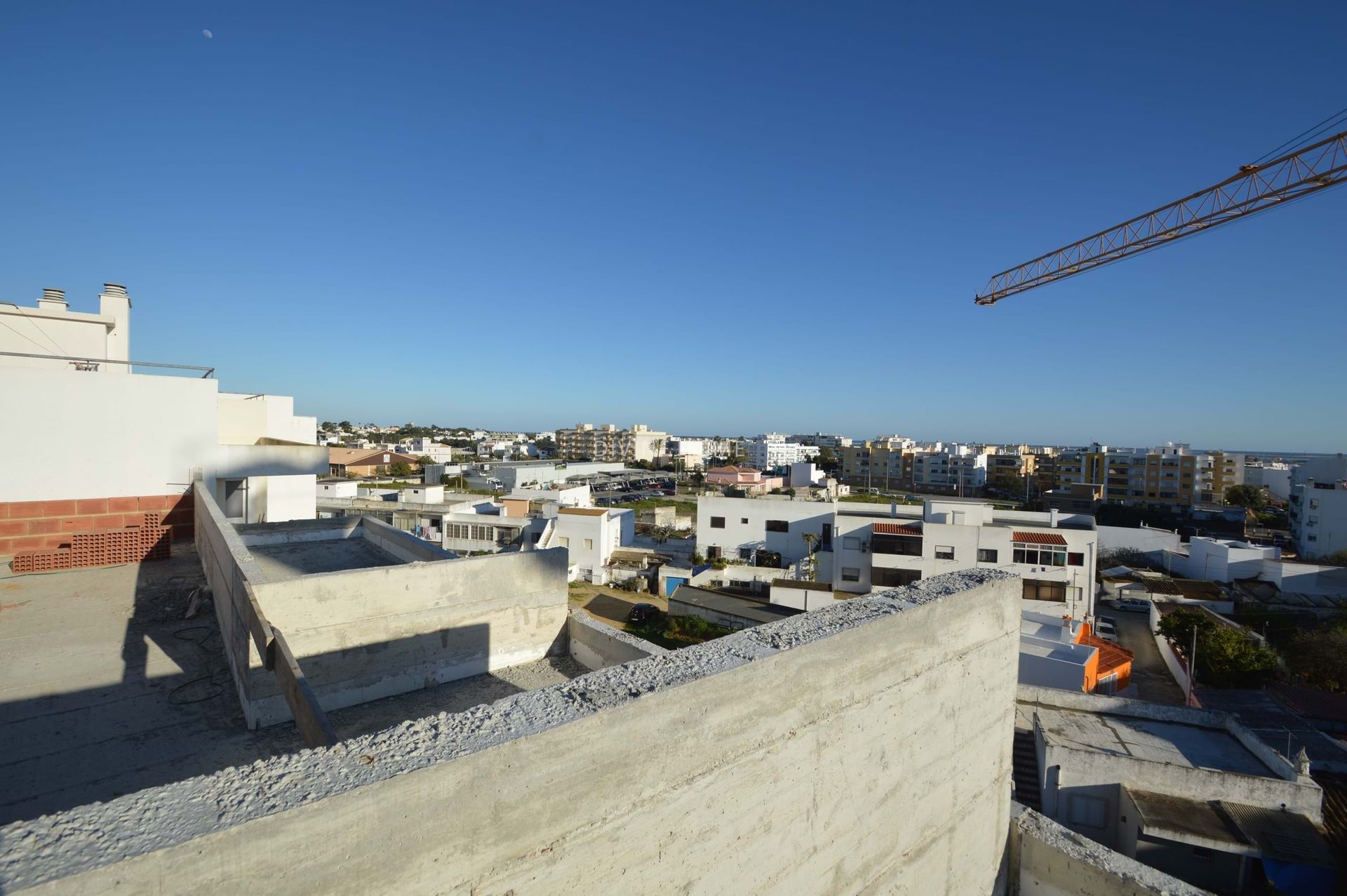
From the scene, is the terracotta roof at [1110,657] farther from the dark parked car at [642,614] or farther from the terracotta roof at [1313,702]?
the dark parked car at [642,614]

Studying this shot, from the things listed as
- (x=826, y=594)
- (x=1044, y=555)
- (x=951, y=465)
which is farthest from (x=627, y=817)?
(x=951, y=465)

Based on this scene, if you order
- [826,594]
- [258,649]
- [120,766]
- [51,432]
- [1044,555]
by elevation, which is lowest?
[826,594]

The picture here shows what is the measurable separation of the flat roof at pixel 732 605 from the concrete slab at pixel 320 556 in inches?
617

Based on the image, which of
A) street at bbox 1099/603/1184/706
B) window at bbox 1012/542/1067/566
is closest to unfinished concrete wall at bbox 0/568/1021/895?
street at bbox 1099/603/1184/706

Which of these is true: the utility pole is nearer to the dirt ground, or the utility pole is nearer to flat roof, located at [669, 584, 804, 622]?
flat roof, located at [669, 584, 804, 622]

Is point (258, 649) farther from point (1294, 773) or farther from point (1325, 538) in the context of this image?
point (1325, 538)

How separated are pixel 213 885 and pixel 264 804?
0.20 meters

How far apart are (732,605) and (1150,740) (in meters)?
13.4

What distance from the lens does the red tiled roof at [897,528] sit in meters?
24.2

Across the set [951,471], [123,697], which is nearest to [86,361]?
[123,697]

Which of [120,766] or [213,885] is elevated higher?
[213,885]

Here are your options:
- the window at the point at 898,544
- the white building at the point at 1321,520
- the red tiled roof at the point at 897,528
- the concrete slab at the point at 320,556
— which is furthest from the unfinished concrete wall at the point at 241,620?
the white building at the point at 1321,520

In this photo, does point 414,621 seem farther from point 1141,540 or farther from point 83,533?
point 1141,540

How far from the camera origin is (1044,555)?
2227 centimetres
